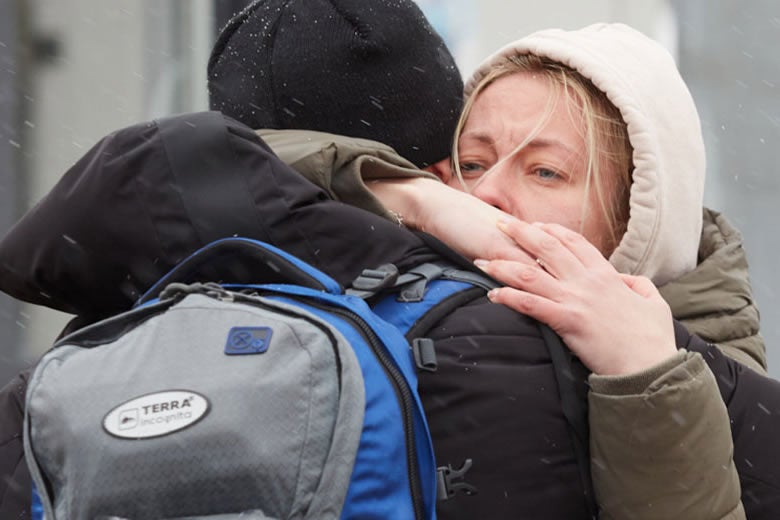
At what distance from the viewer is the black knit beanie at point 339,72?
2.12 meters

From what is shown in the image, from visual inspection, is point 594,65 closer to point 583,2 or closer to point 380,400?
point 380,400

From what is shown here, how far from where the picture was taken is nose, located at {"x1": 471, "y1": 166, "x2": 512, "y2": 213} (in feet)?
7.61

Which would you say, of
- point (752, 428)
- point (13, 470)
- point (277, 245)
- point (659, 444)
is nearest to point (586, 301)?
point (659, 444)

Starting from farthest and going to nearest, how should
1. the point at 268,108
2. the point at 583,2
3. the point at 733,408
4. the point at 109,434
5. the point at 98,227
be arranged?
the point at 583,2 < the point at 268,108 < the point at 733,408 < the point at 98,227 < the point at 109,434

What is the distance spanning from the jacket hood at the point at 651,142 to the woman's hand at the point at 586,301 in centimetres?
43

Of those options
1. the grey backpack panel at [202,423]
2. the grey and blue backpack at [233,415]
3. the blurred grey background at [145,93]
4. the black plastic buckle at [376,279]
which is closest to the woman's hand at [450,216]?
the black plastic buckle at [376,279]

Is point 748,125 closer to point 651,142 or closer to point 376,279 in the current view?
point 651,142

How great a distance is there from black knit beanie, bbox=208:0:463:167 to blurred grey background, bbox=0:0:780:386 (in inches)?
129

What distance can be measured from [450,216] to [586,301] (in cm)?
29

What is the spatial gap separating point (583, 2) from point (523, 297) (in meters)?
4.45

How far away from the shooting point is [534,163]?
236 cm

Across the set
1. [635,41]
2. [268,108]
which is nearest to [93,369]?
[268,108]

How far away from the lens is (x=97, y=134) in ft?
18.9

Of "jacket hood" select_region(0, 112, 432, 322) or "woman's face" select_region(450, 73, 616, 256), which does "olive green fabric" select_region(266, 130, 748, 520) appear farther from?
"woman's face" select_region(450, 73, 616, 256)
